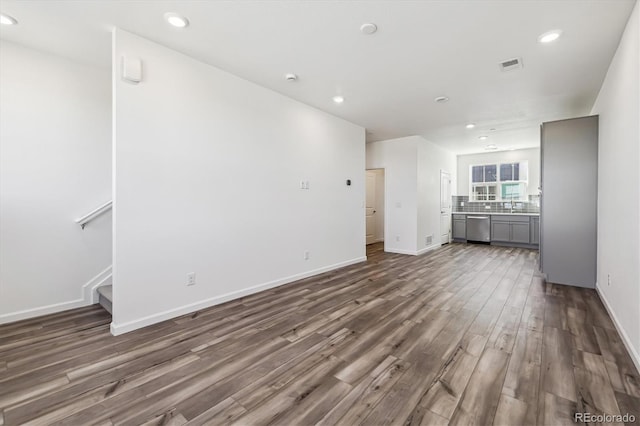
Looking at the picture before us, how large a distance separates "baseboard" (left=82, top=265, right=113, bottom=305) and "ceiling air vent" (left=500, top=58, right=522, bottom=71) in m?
5.17

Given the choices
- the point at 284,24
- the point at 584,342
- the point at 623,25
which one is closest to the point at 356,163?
the point at 284,24

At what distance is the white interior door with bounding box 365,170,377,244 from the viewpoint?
26.5 ft

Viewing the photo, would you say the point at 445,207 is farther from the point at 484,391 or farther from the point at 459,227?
the point at 484,391

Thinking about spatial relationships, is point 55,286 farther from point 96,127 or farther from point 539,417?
point 539,417

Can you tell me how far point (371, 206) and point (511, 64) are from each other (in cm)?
537

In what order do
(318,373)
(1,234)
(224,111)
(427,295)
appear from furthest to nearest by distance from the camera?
(427,295) < (224,111) < (1,234) < (318,373)

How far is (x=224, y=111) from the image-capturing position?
3365mm

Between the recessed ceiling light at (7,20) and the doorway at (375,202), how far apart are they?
704 centimetres

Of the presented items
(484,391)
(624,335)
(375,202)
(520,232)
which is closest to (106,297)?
(484,391)

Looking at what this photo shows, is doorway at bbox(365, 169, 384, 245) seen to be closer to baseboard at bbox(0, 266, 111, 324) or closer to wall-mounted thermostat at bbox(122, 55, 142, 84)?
baseboard at bbox(0, 266, 111, 324)

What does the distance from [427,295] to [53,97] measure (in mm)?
4863

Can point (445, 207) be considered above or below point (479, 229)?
above

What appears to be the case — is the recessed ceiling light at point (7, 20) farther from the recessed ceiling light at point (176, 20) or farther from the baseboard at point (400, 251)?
the baseboard at point (400, 251)

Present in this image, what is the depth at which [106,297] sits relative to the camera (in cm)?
305
